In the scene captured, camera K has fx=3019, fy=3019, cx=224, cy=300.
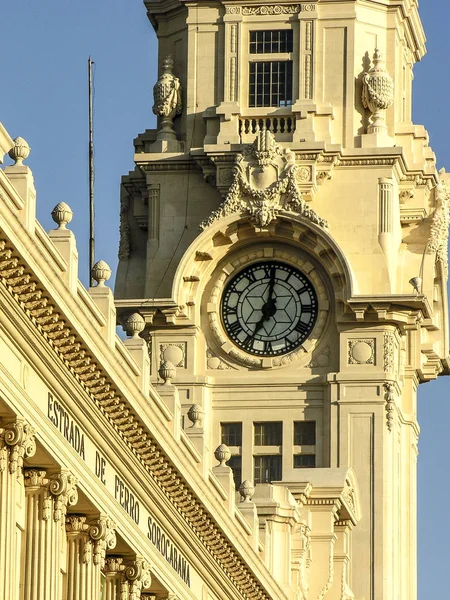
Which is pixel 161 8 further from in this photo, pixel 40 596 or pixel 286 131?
pixel 40 596

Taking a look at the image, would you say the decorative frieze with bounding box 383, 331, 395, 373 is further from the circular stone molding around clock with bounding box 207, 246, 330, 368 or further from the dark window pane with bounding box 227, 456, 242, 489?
the dark window pane with bounding box 227, 456, 242, 489

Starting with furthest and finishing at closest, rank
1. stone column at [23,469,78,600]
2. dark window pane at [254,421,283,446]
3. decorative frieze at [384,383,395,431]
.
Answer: dark window pane at [254,421,283,446] < decorative frieze at [384,383,395,431] < stone column at [23,469,78,600]

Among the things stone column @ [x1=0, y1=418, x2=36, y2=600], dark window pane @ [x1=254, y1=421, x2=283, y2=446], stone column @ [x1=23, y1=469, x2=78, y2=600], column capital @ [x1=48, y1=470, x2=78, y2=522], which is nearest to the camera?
stone column @ [x1=0, y1=418, x2=36, y2=600]

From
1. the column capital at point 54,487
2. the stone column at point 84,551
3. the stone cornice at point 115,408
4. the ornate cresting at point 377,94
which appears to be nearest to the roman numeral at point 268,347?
the ornate cresting at point 377,94


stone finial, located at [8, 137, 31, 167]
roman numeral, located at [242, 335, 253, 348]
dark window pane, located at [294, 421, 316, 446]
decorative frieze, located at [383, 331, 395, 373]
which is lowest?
stone finial, located at [8, 137, 31, 167]

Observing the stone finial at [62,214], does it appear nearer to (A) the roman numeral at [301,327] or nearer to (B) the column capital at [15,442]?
(B) the column capital at [15,442]

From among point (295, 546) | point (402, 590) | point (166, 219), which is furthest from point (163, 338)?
point (295, 546)

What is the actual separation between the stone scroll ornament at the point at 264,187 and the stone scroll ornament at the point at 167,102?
4714 mm

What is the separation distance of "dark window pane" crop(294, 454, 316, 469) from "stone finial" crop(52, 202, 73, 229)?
4945 cm

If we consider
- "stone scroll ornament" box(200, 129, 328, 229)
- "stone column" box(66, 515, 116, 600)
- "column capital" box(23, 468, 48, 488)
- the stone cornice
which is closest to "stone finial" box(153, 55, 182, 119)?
"stone scroll ornament" box(200, 129, 328, 229)

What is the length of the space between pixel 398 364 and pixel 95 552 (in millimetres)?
45913

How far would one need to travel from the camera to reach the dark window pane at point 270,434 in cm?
11288

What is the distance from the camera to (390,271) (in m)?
112

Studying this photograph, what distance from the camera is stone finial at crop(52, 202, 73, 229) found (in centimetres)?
6247
